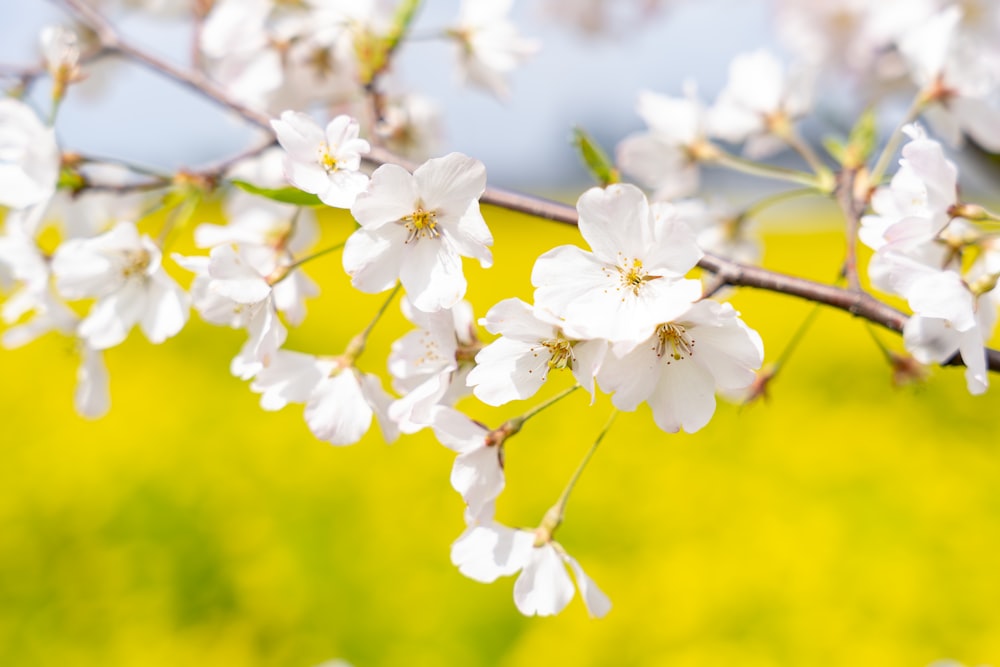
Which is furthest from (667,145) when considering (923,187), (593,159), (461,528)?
(461,528)

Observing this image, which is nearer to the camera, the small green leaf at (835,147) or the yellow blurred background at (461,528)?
the small green leaf at (835,147)

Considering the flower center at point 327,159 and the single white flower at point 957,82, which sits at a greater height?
the single white flower at point 957,82

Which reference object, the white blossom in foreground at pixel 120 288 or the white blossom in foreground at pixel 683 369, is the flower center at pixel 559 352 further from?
the white blossom in foreground at pixel 120 288

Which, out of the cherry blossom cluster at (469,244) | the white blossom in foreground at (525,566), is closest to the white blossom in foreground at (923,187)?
the cherry blossom cluster at (469,244)

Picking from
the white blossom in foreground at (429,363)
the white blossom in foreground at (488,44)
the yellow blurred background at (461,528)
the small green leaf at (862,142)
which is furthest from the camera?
the yellow blurred background at (461,528)

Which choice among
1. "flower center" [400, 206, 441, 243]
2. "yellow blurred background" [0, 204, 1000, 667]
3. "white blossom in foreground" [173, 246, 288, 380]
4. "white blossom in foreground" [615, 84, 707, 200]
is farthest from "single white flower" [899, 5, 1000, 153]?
"yellow blurred background" [0, 204, 1000, 667]

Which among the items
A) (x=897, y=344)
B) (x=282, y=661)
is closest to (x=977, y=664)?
(x=897, y=344)

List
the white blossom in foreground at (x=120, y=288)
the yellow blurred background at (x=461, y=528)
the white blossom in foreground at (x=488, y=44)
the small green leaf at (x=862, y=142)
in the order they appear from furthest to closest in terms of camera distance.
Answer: the yellow blurred background at (x=461, y=528), the white blossom in foreground at (x=488, y=44), the small green leaf at (x=862, y=142), the white blossom in foreground at (x=120, y=288)

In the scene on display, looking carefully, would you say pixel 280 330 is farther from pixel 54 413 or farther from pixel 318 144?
pixel 54 413
